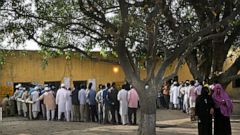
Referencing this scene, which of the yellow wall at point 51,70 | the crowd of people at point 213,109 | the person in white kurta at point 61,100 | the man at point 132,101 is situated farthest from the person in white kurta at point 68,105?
the crowd of people at point 213,109

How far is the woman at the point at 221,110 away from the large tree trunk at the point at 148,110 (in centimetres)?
166

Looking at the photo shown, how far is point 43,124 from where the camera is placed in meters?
18.6

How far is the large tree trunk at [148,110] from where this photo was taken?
11.8m

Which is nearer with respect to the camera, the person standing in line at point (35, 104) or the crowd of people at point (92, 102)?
the crowd of people at point (92, 102)

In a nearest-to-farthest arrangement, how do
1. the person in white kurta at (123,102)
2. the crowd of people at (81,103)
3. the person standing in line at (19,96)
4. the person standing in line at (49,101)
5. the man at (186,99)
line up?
the person in white kurta at (123,102) < the crowd of people at (81,103) < the person standing in line at (49,101) < the man at (186,99) < the person standing in line at (19,96)

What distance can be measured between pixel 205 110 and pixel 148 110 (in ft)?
4.92

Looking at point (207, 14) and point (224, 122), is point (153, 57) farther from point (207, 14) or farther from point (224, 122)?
Result: point (207, 14)

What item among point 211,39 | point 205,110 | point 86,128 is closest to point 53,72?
point 86,128

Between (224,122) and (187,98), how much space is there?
884 centimetres

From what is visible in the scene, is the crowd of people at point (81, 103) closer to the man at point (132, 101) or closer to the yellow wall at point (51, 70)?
the man at point (132, 101)

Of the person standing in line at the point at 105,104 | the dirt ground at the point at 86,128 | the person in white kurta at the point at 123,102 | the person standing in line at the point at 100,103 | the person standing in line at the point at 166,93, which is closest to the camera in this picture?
the dirt ground at the point at 86,128

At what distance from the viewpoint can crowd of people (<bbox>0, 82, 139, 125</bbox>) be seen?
17766 millimetres

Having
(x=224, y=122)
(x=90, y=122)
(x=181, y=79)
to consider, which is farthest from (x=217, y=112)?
(x=181, y=79)

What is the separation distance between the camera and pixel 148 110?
11852mm
